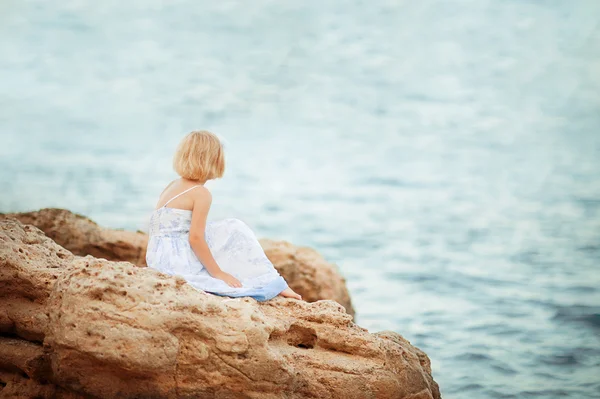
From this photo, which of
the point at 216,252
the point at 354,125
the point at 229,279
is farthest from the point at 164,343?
the point at 354,125

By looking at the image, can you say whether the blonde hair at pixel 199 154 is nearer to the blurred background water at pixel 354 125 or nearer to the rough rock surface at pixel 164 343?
the rough rock surface at pixel 164 343

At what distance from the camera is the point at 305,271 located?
807 centimetres

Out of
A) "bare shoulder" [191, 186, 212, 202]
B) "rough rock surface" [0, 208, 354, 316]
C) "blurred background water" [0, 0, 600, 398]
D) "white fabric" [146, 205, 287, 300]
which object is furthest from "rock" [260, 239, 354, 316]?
"blurred background water" [0, 0, 600, 398]

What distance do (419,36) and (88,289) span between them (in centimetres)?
2258

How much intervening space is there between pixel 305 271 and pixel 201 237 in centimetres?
303

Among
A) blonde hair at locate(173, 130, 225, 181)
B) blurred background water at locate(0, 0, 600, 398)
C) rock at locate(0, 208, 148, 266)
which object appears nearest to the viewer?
blonde hair at locate(173, 130, 225, 181)

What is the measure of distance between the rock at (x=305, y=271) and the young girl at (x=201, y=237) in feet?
8.51

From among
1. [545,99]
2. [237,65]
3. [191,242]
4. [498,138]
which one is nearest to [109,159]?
[237,65]

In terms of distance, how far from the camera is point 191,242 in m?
5.14

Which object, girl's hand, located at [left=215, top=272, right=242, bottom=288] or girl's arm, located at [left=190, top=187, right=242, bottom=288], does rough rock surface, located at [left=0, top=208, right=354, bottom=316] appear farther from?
girl's hand, located at [left=215, top=272, right=242, bottom=288]

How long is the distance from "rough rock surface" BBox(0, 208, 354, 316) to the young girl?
1.95 metres

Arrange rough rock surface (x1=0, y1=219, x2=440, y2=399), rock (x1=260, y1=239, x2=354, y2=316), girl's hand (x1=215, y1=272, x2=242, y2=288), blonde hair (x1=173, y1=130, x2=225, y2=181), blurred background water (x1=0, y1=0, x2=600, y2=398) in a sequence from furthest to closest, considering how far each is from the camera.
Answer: blurred background water (x1=0, y1=0, x2=600, y2=398) → rock (x1=260, y1=239, x2=354, y2=316) → blonde hair (x1=173, y1=130, x2=225, y2=181) → girl's hand (x1=215, y1=272, x2=242, y2=288) → rough rock surface (x1=0, y1=219, x2=440, y2=399)

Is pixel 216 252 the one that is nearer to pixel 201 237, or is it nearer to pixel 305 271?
pixel 201 237

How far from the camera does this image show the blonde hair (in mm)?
5188
